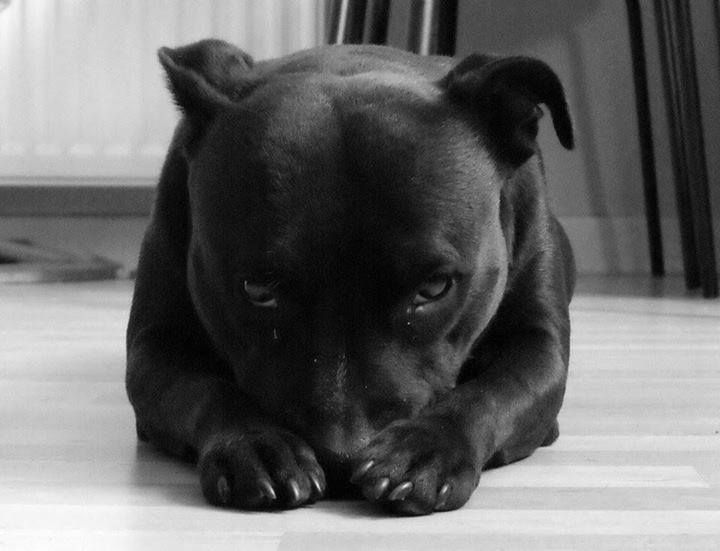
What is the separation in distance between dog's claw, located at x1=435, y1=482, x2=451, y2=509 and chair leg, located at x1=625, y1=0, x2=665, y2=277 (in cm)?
294

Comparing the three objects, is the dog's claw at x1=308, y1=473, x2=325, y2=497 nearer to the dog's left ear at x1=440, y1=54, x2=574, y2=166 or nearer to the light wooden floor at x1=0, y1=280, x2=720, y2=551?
the light wooden floor at x1=0, y1=280, x2=720, y2=551

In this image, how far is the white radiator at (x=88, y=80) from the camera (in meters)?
3.71

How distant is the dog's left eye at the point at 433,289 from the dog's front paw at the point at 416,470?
0.36 feet

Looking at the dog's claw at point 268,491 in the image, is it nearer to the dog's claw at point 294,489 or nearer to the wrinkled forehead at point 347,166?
the dog's claw at point 294,489

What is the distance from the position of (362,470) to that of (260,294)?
187 millimetres

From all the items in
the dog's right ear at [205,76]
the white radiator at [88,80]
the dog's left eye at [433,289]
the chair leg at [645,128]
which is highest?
the dog's right ear at [205,76]

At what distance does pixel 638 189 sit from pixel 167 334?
9.61 feet

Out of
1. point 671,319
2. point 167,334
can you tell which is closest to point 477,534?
point 167,334

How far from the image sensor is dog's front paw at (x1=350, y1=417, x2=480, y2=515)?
958 mm

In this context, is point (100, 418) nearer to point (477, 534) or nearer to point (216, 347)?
point (216, 347)

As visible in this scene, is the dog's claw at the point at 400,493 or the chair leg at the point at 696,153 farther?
the chair leg at the point at 696,153

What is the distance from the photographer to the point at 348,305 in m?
1.02

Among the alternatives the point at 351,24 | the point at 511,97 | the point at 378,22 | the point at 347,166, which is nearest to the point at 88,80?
the point at 351,24

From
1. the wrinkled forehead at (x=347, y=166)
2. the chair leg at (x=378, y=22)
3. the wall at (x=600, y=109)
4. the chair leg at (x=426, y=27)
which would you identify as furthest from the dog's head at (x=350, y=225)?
the wall at (x=600, y=109)
